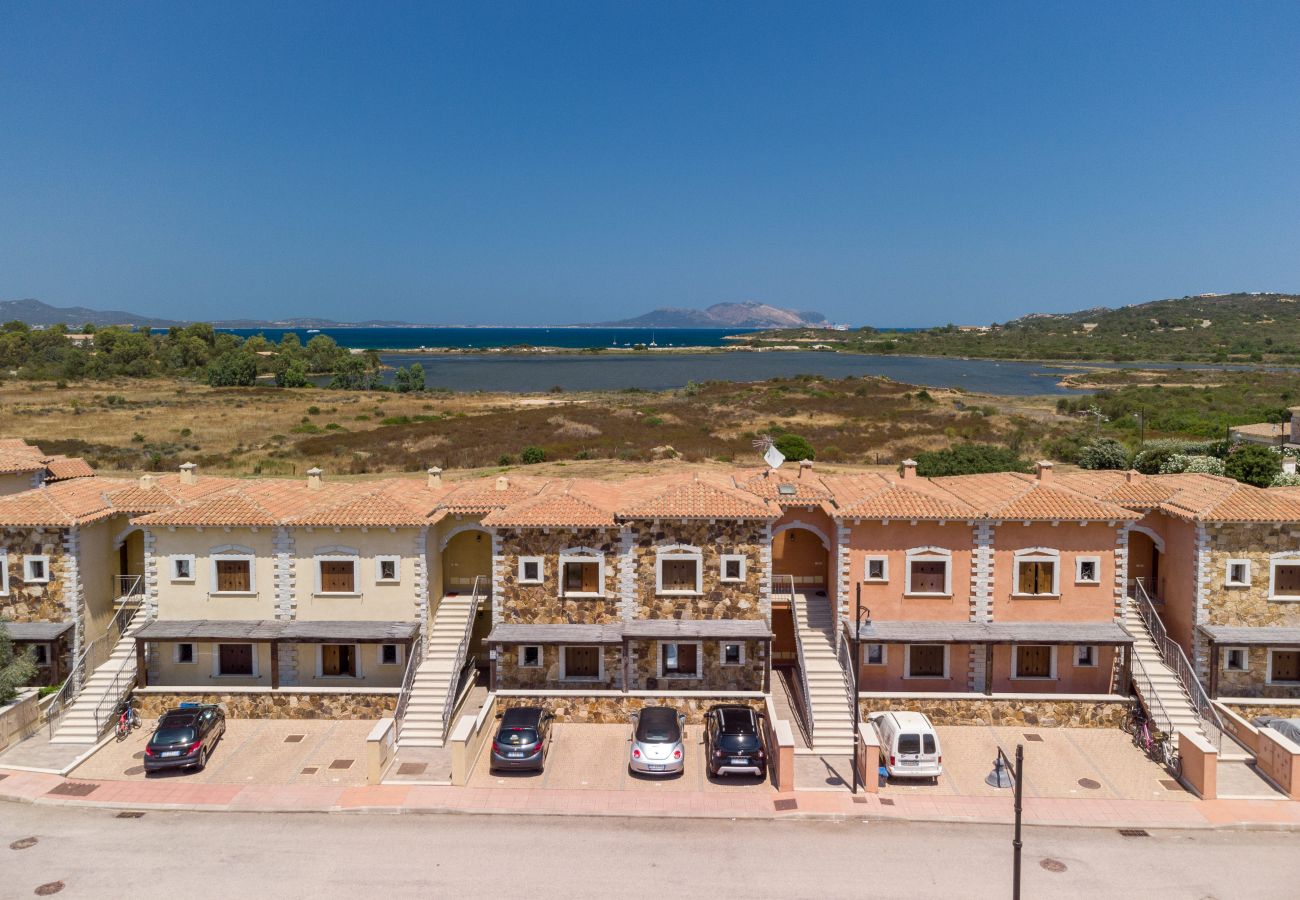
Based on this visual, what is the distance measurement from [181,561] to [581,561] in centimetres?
1319

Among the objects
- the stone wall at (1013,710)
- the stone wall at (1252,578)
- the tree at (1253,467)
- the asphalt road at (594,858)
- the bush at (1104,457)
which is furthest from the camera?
the bush at (1104,457)

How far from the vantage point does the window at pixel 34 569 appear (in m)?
29.5

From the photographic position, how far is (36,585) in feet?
97.0

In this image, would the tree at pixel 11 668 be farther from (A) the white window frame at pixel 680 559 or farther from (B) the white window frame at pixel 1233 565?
(B) the white window frame at pixel 1233 565

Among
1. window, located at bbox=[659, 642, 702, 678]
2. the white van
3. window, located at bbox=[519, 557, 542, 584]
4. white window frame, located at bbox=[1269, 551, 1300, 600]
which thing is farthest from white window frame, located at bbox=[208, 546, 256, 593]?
white window frame, located at bbox=[1269, 551, 1300, 600]

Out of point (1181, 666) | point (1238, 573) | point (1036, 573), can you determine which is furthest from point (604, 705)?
point (1238, 573)

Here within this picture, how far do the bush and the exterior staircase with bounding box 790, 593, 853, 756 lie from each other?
133 ft

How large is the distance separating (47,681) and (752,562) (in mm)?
23318

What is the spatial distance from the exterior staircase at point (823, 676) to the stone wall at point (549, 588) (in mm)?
6316

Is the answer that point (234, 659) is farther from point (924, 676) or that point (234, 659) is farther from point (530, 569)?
point (924, 676)

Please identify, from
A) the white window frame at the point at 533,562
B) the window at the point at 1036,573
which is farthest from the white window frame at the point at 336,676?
the window at the point at 1036,573

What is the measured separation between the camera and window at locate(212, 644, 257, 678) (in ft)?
98.1

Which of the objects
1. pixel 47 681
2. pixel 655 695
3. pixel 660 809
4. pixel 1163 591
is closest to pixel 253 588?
pixel 47 681

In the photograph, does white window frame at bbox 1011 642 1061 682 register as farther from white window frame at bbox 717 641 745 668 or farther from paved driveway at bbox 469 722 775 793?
paved driveway at bbox 469 722 775 793
